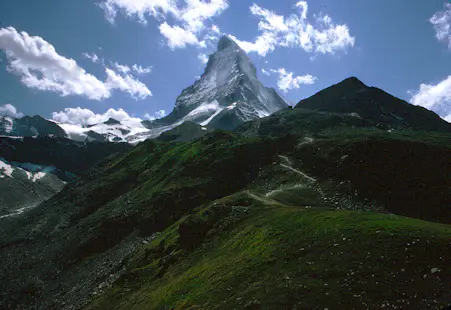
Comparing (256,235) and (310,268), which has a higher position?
(256,235)

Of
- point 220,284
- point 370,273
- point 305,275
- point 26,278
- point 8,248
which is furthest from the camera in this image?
point 8,248

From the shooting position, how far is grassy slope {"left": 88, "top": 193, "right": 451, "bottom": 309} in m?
26.4

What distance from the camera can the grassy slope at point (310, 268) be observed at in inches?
1039

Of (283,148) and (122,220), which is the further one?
(283,148)

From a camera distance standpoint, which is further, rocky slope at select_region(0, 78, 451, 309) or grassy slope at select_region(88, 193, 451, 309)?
rocky slope at select_region(0, 78, 451, 309)

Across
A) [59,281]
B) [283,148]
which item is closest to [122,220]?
[59,281]

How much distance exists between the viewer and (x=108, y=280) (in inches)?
2549

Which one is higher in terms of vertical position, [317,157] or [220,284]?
[317,157]

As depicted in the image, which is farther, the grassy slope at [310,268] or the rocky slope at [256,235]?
the rocky slope at [256,235]

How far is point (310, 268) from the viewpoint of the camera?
1287 inches

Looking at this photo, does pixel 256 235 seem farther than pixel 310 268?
Yes

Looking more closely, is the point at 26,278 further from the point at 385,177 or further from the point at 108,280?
the point at 385,177

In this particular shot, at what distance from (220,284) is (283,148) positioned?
91446 mm

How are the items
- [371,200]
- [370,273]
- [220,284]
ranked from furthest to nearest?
[371,200] < [220,284] < [370,273]
